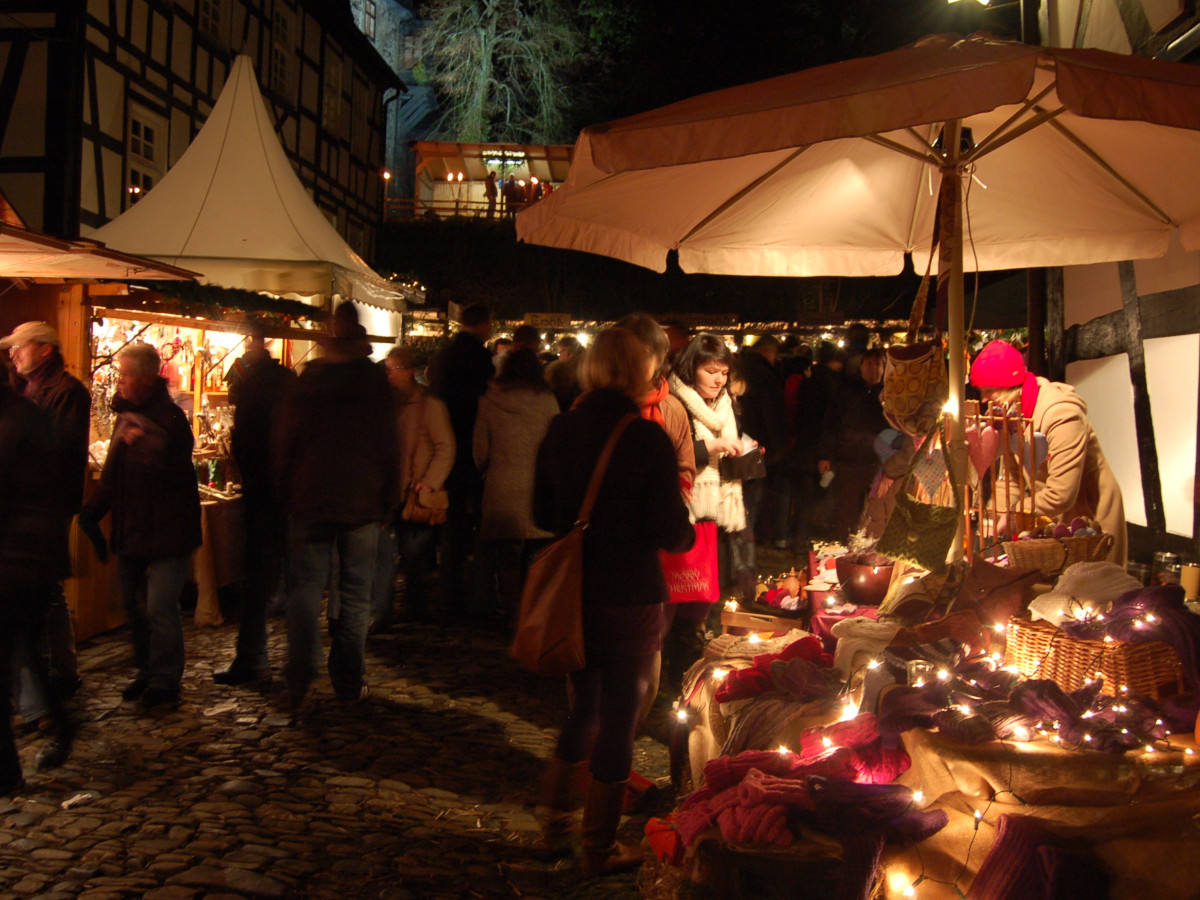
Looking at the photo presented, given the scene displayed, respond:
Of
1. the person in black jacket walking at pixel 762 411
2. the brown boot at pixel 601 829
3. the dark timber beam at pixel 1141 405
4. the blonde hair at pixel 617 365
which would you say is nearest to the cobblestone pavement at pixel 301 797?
the brown boot at pixel 601 829

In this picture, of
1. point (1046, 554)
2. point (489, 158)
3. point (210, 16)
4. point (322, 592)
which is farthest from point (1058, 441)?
point (489, 158)

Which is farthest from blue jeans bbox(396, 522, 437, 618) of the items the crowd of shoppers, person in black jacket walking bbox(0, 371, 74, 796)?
person in black jacket walking bbox(0, 371, 74, 796)

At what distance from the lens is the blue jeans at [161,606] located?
4.86 metres

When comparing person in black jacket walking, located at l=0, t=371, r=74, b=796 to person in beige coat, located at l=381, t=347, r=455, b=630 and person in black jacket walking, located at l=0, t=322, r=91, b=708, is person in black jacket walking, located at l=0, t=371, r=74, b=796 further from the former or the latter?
person in beige coat, located at l=381, t=347, r=455, b=630

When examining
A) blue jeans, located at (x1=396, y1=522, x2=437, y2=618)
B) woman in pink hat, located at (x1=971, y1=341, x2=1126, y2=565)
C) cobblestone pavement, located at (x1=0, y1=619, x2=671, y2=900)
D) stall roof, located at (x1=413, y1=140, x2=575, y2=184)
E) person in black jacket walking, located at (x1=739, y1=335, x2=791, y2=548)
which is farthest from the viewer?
stall roof, located at (x1=413, y1=140, x2=575, y2=184)

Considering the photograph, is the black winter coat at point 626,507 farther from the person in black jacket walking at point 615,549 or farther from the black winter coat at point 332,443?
the black winter coat at point 332,443

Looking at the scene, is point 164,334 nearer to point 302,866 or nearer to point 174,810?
point 174,810

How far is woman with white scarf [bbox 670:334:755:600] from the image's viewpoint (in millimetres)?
5141

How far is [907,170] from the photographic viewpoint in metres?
5.29

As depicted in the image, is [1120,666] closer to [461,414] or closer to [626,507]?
[626,507]

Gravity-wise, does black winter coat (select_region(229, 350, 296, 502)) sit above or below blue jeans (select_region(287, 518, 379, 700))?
above

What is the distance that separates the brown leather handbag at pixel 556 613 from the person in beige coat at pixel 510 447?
2.94m

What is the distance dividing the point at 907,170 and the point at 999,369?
1407 millimetres

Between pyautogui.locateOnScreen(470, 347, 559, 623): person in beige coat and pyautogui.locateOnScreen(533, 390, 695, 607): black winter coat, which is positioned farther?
pyautogui.locateOnScreen(470, 347, 559, 623): person in beige coat
